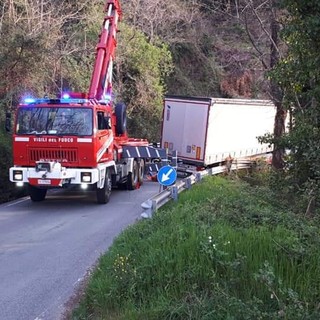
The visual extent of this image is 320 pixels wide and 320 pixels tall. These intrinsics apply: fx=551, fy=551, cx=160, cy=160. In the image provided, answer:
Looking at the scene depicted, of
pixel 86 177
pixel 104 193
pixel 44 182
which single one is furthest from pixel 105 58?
pixel 44 182

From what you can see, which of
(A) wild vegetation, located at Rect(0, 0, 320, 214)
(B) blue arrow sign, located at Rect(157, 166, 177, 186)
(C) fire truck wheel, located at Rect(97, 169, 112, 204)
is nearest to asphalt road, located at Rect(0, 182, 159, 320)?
(C) fire truck wheel, located at Rect(97, 169, 112, 204)

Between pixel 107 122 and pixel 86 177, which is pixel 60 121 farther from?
pixel 107 122

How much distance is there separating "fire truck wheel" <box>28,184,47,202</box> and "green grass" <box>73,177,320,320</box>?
878 cm

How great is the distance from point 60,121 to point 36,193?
2532 mm

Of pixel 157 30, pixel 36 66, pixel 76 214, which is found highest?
pixel 157 30

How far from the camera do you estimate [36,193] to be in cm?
1605

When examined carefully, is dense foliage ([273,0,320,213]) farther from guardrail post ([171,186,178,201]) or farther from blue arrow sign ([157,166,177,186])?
blue arrow sign ([157,166,177,186])

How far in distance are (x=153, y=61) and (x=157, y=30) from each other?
3608mm

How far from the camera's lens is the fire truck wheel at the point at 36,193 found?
52.2ft

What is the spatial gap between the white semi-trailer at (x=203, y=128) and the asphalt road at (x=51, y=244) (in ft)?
15.8

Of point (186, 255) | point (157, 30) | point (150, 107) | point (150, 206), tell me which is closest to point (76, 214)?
point (150, 206)

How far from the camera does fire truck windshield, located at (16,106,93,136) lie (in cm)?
1478

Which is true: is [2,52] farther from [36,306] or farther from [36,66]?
[36,306]

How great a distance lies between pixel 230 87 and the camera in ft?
118
